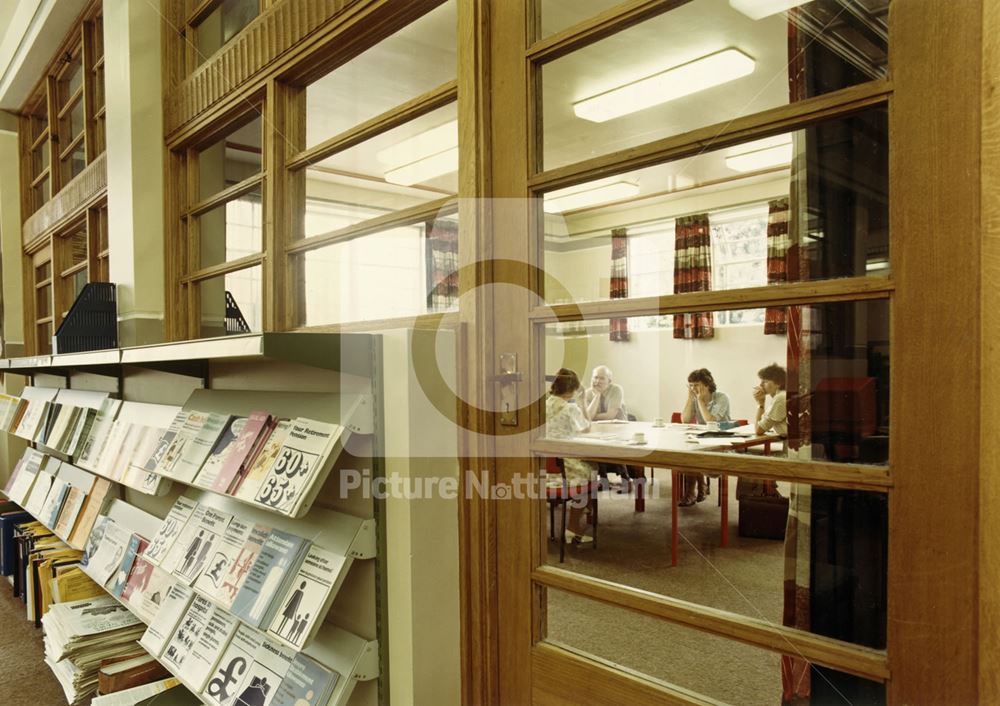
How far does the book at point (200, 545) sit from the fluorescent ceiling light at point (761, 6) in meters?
1.72

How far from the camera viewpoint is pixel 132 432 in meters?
2.29

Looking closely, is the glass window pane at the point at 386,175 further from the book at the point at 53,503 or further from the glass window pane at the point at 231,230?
the book at the point at 53,503

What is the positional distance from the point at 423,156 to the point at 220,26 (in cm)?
174

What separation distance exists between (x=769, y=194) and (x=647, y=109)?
1.03 ft

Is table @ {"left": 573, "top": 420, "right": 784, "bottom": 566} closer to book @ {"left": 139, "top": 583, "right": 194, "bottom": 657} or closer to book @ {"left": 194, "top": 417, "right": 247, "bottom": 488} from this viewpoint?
book @ {"left": 194, "top": 417, "right": 247, "bottom": 488}

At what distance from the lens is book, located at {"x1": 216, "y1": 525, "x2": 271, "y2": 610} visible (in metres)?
1.50

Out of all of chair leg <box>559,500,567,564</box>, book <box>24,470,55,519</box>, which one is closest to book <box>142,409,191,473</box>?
chair leg <box>559,500,567,564</box>

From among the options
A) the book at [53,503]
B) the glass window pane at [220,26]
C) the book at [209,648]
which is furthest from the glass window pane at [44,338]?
the book at [209,648]

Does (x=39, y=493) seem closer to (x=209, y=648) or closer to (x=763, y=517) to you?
(x=209, y=648)

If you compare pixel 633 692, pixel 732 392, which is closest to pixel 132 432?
pixel 633 692

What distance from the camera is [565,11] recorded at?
53.7 inches

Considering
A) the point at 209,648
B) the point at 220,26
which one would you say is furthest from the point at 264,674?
the point at 220,26

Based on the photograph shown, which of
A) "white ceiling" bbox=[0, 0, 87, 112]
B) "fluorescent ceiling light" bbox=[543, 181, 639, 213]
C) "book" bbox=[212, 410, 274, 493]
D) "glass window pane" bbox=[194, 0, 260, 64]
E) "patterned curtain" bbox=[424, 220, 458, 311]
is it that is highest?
"white ceiling" bbox=[0, 0, 87, 112]

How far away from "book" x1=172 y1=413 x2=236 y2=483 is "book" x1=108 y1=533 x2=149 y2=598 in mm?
710
